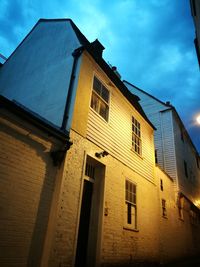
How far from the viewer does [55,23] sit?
9.87 m

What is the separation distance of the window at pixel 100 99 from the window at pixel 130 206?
3080 millimetres

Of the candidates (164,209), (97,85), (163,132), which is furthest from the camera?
(163,132)

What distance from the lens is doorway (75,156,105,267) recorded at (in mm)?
6217

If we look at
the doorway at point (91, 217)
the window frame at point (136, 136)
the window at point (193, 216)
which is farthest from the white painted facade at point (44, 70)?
the window at point (193, 216)

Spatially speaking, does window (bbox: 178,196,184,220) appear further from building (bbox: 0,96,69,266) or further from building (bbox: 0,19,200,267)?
building (bbox: 0,96,69,266)

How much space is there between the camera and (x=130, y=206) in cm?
845

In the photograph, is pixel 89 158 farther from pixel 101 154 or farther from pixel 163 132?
pixel 163 132

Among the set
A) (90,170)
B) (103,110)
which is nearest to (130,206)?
(90,170)

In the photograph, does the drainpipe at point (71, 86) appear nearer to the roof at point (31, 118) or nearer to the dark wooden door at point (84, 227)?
the roof at point (31, 118)

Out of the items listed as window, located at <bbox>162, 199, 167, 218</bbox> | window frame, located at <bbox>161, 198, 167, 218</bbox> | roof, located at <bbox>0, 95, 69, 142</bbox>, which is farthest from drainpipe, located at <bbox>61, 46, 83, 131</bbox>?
window, located at <bbox>162, 199, 167, 218</bbox>

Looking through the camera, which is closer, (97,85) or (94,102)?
(94,102)

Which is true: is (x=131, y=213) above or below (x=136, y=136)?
below

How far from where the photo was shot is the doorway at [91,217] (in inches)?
245

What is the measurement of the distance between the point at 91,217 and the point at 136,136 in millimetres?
5005
